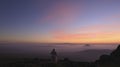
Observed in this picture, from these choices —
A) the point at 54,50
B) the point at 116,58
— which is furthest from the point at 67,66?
the point at 116,58

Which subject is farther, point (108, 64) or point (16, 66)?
point (108, 64)

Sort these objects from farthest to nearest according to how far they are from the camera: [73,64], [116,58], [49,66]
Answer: [116,58], [73,64], [49,66]

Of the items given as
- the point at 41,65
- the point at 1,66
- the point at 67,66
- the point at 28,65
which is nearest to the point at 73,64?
the point at 67,66

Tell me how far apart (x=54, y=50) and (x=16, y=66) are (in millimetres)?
8619

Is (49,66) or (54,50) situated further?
(54,50)

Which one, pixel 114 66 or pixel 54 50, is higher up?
pixel 54 50

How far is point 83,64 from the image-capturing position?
42.3 m

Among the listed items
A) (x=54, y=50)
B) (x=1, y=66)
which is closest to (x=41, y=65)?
(x=54, y=50)

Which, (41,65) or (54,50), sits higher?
(54,50)

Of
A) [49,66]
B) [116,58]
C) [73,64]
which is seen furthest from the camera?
[116,58]

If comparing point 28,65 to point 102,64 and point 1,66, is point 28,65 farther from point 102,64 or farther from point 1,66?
point 102,64

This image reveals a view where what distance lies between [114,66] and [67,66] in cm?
982

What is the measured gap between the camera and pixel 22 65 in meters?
39.8

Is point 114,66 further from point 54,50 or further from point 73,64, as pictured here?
point 54,50
